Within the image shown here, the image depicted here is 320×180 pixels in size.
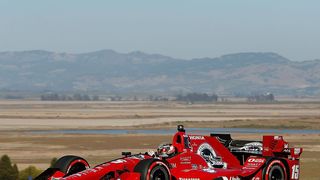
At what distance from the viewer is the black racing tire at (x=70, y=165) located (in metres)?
21.2

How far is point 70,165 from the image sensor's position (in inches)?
842

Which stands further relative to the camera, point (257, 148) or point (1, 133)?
point (1, 133)

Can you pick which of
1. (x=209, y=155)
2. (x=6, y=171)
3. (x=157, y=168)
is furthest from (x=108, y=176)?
(x=6, y=171)

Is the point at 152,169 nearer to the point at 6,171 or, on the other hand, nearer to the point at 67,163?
the point at 67,163

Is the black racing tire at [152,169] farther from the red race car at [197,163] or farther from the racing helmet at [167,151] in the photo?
the racing helmet at [167,151]

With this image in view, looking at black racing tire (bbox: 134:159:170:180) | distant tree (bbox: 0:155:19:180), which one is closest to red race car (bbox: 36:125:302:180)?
black racing tire (bbox: 134:159:170:180)

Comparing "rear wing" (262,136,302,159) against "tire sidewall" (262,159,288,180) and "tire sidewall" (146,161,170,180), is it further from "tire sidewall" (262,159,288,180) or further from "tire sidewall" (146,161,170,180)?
"tire sidewall" (146,161,170,180)

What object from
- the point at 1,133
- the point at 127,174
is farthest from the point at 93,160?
the point at 1,133

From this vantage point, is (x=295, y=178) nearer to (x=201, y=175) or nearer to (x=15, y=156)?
(x=201, y=175)

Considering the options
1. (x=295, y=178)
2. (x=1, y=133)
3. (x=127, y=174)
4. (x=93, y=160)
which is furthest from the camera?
(x=1, y=133)

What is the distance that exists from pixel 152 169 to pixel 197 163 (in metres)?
2.43

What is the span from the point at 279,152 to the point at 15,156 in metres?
46.3

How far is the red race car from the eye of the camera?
2011cm

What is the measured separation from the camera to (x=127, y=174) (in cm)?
2003
